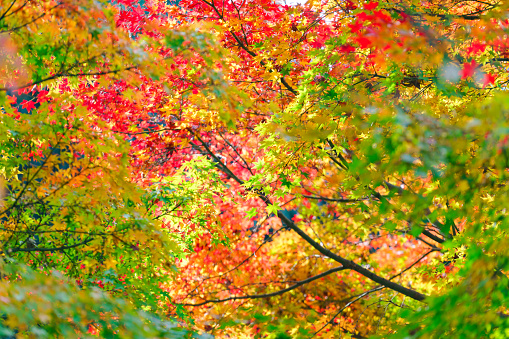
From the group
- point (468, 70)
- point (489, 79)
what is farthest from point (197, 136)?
point (489, 79)

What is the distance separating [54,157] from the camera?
9.15 feet

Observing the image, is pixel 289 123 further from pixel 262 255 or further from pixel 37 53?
pixel 262 255

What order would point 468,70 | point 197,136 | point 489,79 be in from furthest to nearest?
1. point 197,136
2. point 489,79
3. point 468,70

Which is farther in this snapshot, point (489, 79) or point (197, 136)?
point (197, 136)

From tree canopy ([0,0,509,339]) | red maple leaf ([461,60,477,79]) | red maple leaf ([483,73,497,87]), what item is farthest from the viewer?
red maple leaf ([483,73,497,87])

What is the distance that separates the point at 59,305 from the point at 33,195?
4.08 feet

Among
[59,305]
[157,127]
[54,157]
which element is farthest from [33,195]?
[157,127]

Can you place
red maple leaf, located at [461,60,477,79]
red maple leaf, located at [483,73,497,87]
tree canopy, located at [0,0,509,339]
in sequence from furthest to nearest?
1. red maple leaf, located at [483,73,497,87]
2. red maple leaf, located at [461,60,477,79]
3. tree canopy, located at [0,0,509,339]

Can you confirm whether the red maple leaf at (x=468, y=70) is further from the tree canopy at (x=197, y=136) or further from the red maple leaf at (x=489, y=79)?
the red maple leaf at (x=489, y=79)

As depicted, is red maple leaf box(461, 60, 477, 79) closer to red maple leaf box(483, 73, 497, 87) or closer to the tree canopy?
the tree canopy

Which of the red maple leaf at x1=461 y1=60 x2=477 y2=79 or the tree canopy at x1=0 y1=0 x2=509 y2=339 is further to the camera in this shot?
the red maple leaf at x1=461 y1=60 x2=477 y2=79

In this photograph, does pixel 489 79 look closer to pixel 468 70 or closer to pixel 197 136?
pixel 468 70

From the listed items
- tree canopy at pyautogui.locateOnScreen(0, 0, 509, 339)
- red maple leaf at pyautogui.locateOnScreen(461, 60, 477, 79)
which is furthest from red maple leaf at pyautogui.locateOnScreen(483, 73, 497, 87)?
red maple leaf at pyautogui.locateOnScreen(461, 60, 477, 79)

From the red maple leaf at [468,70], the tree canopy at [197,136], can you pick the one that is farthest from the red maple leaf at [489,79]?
the red maple leaf at [468,70]
